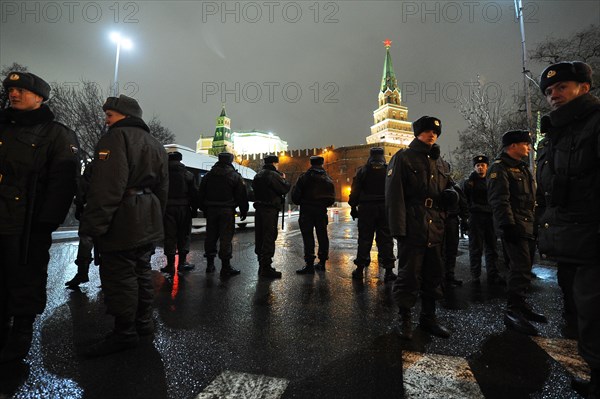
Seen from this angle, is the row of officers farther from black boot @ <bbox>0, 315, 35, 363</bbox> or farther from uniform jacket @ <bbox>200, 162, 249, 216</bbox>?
uniform jacket @ <bbox>200, 162, 249, 216</bbox>

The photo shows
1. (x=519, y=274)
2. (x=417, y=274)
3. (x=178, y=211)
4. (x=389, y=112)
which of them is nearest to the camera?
(x=417, y=274)

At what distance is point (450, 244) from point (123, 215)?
5.19 metres

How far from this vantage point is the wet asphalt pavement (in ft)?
7.09

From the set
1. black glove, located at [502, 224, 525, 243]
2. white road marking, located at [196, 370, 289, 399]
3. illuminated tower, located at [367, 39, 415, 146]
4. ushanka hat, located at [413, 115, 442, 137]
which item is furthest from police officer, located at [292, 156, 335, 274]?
illuminated tower, located at [367, 39, 415, 146]

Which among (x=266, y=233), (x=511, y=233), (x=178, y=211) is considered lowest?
(x=266, y=233)

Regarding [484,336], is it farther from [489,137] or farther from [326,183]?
[489,137]

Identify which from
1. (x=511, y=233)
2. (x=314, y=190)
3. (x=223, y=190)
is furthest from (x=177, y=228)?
(x=511, y=233)

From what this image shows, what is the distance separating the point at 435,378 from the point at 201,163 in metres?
11.4

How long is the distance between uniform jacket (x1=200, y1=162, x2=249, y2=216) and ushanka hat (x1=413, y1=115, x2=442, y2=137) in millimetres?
3560

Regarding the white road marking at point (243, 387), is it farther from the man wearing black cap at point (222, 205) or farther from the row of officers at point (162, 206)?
the man wearing black cap at point (222, 205)

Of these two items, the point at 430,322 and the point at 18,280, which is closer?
the point at 18,280

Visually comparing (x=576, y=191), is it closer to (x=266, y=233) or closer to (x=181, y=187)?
(x=266, y=233)

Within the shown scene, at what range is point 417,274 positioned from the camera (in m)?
3.22

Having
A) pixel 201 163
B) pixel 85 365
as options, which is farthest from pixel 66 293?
pixel 201 163
